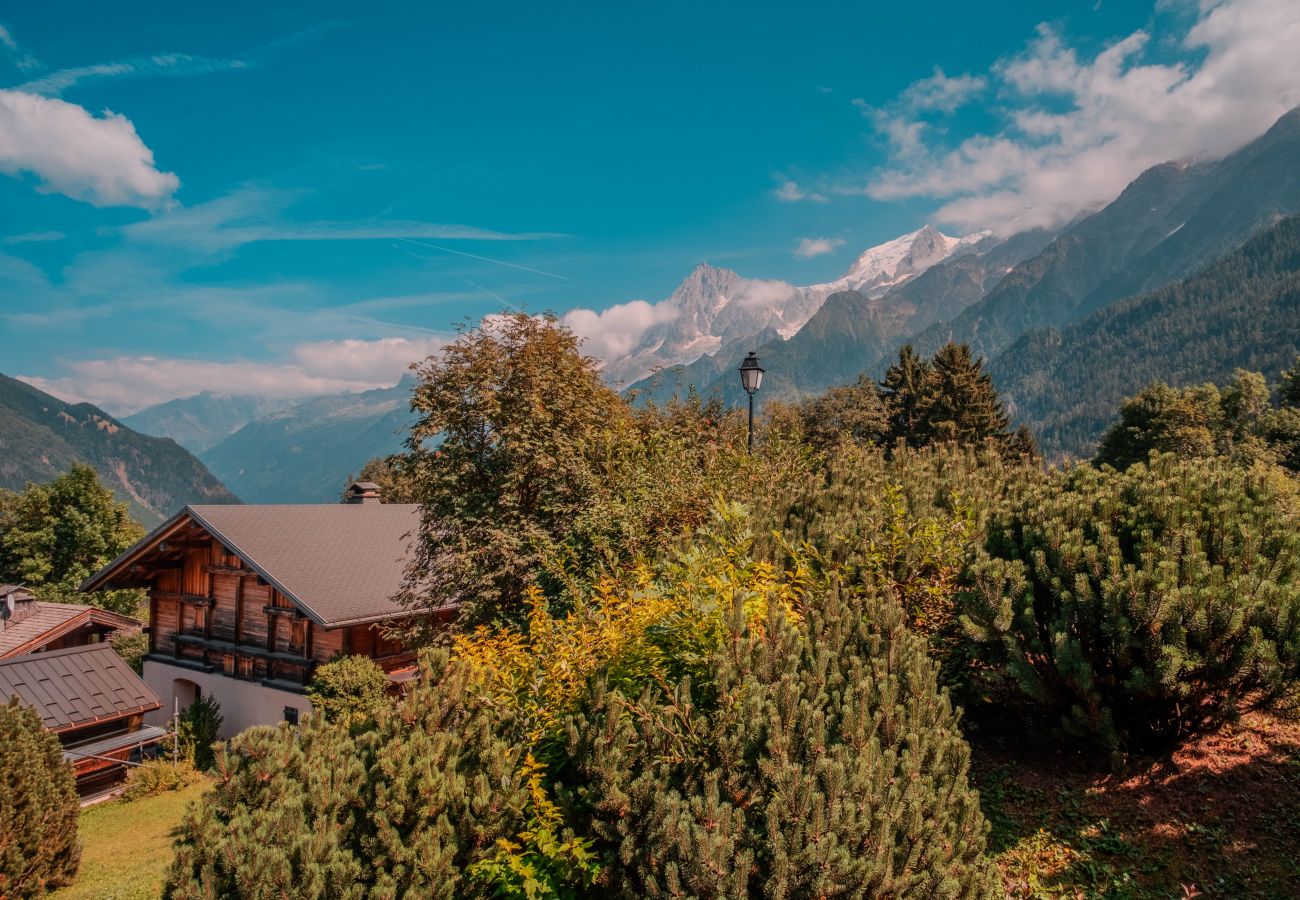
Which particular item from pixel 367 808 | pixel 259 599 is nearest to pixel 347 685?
pixel 259 599

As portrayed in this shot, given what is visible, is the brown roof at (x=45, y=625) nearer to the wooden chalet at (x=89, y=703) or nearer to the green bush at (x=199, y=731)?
the wooden chalet at (x=89, y=703)

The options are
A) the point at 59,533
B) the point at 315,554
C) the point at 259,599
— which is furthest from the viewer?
the point at 59,533

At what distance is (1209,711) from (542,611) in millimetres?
5361

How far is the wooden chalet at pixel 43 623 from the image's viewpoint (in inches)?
1003

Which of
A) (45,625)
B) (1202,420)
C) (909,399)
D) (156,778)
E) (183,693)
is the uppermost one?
(909,399)

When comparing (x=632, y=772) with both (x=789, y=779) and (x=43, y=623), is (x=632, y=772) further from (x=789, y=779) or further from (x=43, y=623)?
(x=43, y=623)

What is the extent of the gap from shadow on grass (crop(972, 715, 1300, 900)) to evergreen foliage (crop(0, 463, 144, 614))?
44.9 m

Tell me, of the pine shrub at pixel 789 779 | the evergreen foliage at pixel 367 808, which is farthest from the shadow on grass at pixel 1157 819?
the evergreen foliage at pixel 367 808

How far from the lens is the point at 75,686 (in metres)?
17.7

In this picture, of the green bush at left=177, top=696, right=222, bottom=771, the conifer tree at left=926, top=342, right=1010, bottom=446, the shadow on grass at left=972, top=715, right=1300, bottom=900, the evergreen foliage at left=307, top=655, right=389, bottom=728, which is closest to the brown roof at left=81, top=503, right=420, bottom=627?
the evergreen foliage at left=307, top=655, right=389, bottom=728

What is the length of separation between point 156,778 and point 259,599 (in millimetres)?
4904

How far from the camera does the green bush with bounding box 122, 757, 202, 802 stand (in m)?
17.5

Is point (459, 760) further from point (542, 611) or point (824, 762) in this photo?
point (824, 762)

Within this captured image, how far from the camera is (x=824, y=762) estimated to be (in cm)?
370
